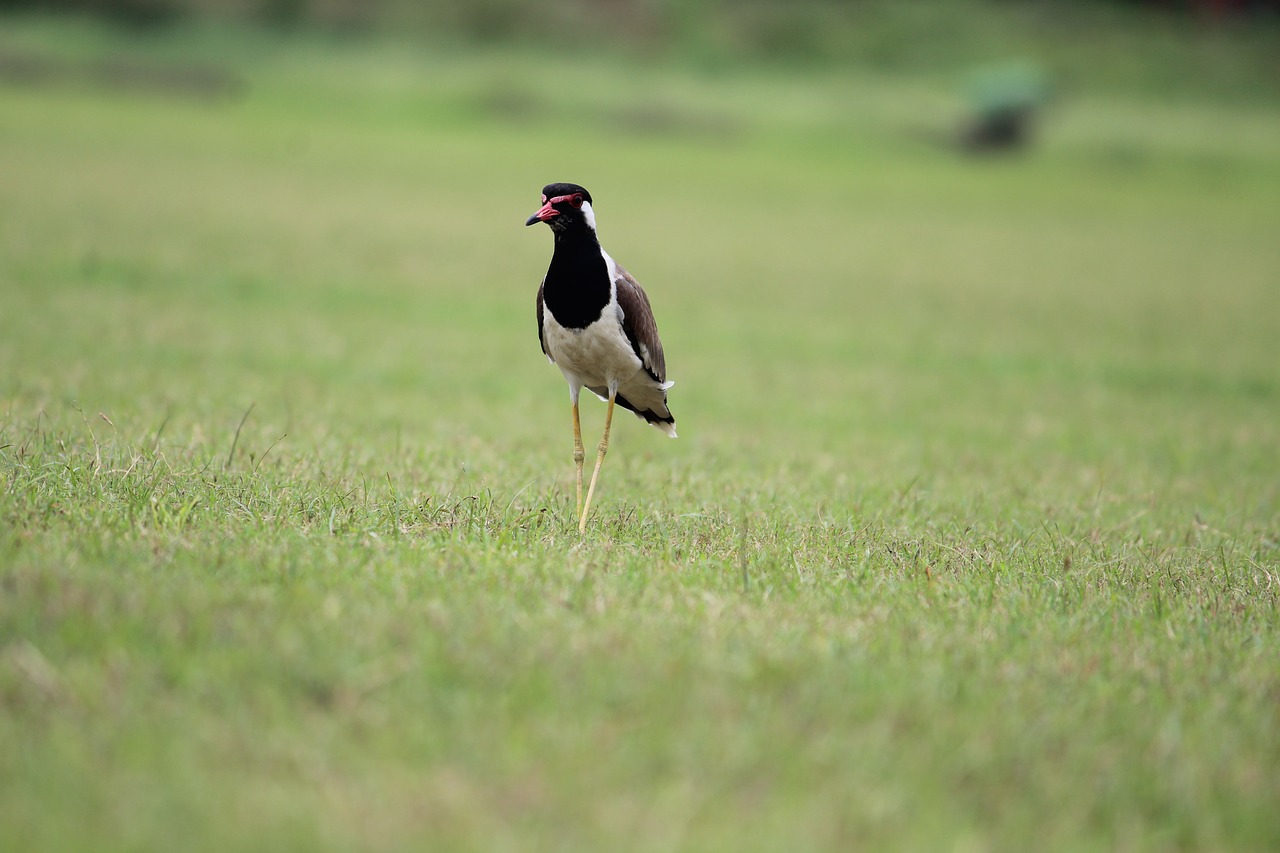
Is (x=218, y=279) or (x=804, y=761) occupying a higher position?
(x=804, y=761)

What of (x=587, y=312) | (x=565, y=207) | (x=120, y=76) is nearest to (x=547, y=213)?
(x=565, y=207)

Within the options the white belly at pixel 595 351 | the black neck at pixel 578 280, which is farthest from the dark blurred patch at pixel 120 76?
the black neck at pixel 578 280

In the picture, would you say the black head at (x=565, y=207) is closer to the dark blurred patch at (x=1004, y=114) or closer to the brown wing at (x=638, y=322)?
the brown wing at (x=638, y=322)

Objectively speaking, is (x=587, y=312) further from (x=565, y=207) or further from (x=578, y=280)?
(x=565, y=207)

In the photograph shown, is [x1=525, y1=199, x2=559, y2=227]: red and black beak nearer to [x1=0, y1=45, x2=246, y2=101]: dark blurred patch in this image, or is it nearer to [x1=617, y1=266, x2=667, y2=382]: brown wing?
[x1=617, y1=266, x2=667, y2=382]: brown wing

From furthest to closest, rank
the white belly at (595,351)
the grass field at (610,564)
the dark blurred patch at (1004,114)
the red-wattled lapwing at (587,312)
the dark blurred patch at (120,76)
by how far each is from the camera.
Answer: the dark blurred patch at (1004,114)
the dark blurred patch at (120,76)
the white belly at (595,351)
the red-wattled lapwing at (587,312)
the grass field at (610,564)

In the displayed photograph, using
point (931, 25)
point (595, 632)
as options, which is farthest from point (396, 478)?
point (931, 25)

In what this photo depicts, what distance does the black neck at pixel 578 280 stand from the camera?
5918mm

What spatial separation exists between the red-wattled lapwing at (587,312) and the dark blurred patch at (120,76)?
35599 mm

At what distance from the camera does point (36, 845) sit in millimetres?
2918

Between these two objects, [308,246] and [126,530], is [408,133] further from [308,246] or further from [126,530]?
[126,530]

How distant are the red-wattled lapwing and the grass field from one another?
2.27ft

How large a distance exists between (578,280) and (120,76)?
127ft

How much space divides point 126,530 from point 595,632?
6.24 ft
